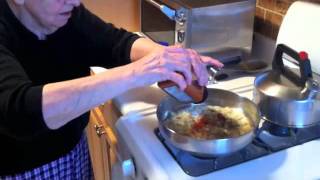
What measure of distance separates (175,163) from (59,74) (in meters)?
0.41

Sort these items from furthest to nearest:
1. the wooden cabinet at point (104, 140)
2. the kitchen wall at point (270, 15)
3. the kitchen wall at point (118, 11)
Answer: the kitchen wall at point (118, 11) < the kitchen wall at point (270, 15) < the wooden cabinet at point (104, 140)

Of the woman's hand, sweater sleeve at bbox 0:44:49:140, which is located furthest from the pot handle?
sweater sleeve at bbox 0:44:49:140

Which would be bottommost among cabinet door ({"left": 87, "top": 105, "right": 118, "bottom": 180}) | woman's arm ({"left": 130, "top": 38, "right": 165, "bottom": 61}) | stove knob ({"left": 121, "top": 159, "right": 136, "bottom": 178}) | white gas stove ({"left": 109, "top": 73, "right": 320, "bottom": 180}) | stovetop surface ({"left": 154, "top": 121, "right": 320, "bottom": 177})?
cabinet door ({"left": 87, "top": 105, "right": 118, "bottom": 180})

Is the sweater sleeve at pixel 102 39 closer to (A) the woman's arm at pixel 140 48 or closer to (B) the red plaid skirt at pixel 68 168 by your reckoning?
(A) the woman's arm at pixel 140 48

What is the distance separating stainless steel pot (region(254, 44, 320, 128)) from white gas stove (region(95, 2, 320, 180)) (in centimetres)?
6

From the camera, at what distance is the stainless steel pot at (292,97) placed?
805 millimetres

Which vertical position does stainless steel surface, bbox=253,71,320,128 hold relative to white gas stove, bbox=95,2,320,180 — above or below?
above

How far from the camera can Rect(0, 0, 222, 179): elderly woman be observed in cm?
71

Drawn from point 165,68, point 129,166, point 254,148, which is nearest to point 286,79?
point 254,148

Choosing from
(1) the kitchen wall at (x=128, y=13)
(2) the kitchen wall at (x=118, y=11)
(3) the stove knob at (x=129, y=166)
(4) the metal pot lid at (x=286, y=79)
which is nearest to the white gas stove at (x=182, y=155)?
(3) the stove knob at (x=129, y=166)

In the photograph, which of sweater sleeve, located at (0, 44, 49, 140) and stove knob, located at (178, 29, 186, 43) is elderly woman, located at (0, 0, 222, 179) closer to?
sweater sleeve, located at (0, 44, 49, 140)

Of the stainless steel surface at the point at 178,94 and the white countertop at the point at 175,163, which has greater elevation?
the stainless steel surface at the point at 178,94

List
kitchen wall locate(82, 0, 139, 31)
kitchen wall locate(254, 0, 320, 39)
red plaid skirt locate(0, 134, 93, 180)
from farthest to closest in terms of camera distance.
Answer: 1. kitchen wall locate(82, 0, 139, 31)
2. kitchen wall locate(254, 0, 320, 39)
3. red plaid skirt locate(0, 134, 93, 180)

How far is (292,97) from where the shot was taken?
2.67 feet
